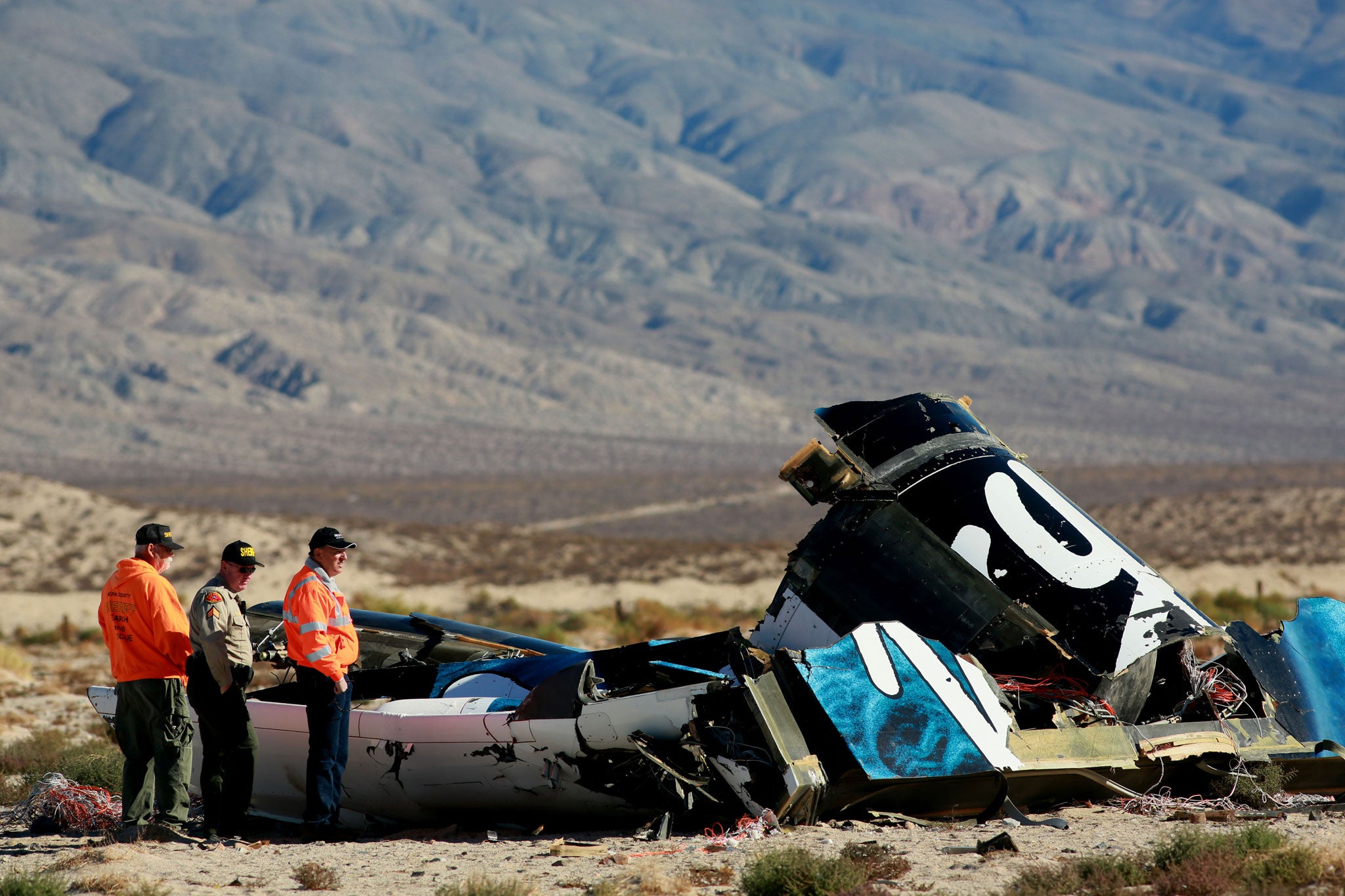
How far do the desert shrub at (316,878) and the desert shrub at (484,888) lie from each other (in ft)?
2.23

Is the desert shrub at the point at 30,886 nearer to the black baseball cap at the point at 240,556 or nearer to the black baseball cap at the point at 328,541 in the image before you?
the black baseball cap at the point at 240,556

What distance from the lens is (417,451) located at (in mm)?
85500

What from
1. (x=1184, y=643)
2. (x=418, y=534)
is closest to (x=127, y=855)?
(x=1184, y=643)

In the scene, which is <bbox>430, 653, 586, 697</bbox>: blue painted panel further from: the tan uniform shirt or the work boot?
the work boot

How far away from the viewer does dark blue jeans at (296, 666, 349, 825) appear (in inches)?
340

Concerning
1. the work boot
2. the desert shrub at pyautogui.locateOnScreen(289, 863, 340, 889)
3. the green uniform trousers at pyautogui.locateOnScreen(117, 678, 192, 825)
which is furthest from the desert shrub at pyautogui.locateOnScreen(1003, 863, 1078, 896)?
the work boot

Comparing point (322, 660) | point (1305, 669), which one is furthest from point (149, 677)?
point (1305, 669)

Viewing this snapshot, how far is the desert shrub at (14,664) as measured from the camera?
62.9ft

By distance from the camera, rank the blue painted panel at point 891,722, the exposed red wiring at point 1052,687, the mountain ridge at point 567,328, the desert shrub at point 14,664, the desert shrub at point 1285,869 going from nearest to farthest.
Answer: the desert shrub at point 1285,869 < the blue painted panel at point 891,722 < the exposed red wiring at point 1052,687 < the desert shrub at point 14,664 < the mountain ridge at point 567,328

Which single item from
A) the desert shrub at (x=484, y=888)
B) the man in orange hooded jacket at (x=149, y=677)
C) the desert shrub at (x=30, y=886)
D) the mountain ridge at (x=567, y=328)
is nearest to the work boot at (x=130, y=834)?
the man in orange hooded jacket at (x=149, y=677)

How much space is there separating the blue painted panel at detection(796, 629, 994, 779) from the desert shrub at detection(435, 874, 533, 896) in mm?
2165

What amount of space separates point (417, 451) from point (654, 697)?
78.6m

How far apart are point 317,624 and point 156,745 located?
1.32m

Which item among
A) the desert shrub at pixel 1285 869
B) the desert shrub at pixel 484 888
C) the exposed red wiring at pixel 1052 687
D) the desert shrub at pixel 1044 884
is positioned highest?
the exposed red wiring at pixel 1052 687
